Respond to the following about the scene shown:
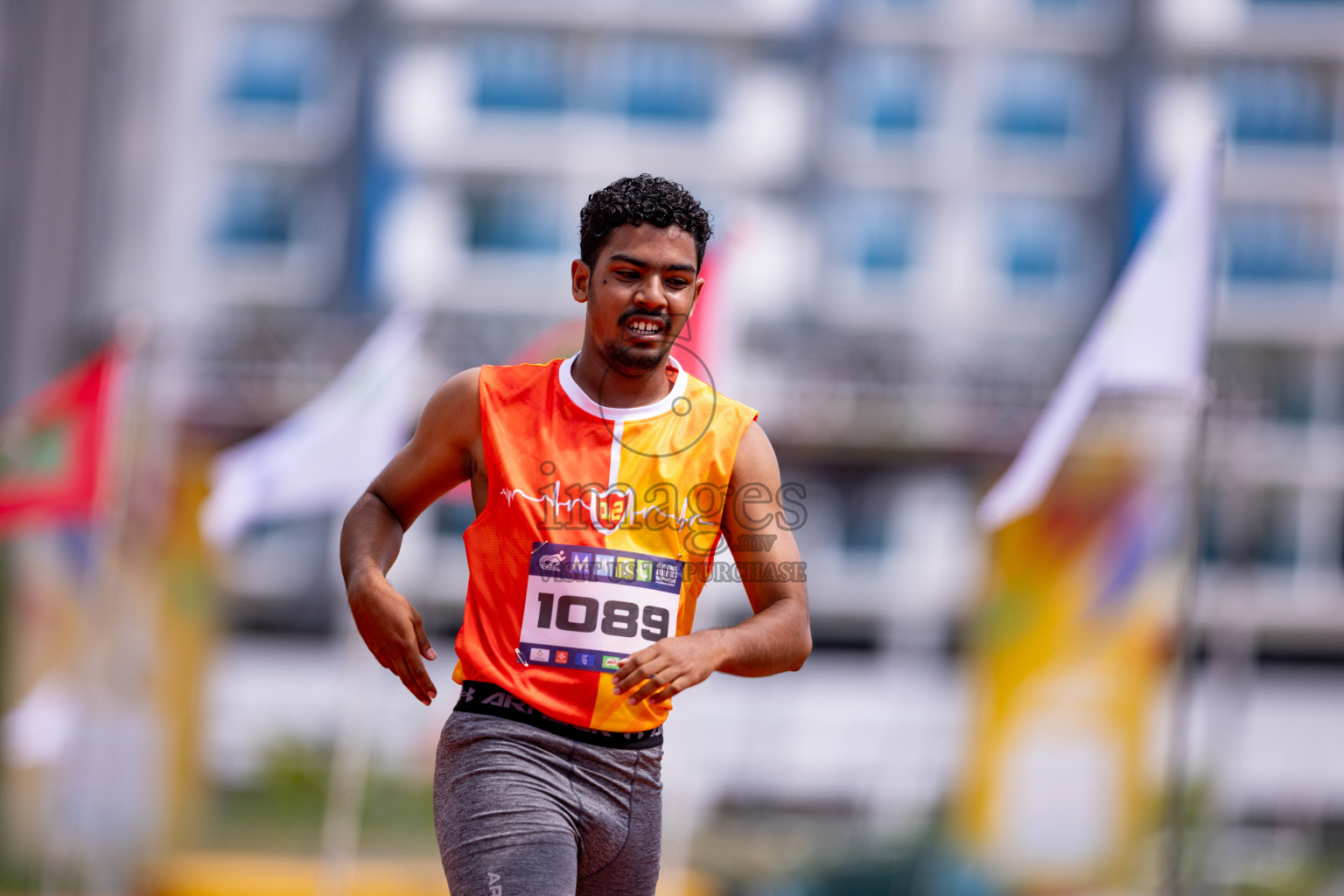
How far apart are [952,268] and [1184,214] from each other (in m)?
27.6

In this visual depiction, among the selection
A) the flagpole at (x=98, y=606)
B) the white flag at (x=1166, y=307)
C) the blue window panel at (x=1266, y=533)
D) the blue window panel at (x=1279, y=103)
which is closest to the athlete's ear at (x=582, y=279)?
the white flag at (x=1166, y=307)

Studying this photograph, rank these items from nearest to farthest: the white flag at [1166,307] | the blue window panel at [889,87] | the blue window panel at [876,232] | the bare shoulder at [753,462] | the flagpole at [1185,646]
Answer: the bare shoulder at [753,462] → the flagpole at [1185,646] → the white flag at [1166,307] → the blue window panel at [876,232] → the blue window panel at [889,87]

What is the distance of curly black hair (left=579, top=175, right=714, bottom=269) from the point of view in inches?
106

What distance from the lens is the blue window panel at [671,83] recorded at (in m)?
34.0

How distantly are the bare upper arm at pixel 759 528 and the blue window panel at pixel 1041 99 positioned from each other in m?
33.2

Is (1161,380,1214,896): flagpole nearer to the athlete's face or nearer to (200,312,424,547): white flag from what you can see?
the athlete's face

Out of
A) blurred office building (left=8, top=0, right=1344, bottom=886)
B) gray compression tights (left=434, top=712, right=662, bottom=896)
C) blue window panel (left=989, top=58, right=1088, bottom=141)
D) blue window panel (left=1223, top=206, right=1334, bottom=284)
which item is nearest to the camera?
gray compression tights (left=434, top=712, right=662, bottom=896)

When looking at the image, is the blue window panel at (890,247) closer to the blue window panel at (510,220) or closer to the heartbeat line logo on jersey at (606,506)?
the blue window panel at (510,220)

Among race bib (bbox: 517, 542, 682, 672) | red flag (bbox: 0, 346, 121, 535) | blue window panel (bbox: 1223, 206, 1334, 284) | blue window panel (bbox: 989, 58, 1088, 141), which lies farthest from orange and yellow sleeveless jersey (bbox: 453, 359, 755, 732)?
blue window panel (bbox: 1223, 206, 1334, 284)

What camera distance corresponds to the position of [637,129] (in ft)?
112

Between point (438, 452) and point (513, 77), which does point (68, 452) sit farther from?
point (513, 77)

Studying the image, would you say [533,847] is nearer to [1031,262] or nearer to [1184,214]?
[1184,214]

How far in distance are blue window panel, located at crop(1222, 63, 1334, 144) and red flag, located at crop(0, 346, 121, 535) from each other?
1171 inches

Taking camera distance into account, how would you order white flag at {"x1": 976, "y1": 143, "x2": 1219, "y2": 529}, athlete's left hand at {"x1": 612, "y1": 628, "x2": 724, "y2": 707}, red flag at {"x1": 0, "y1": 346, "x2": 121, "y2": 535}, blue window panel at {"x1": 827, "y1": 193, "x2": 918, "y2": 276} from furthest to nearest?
blue window panel at {"x1": 827, "y1": 193, "x2": 918, "y2": 276} < red flag at {"x1": 0, "y1": 346, "x2": 121, "y2": 535} < white flag at {"x1": 976, "y1": 143, "x2": 1219, "y2": 529} < athlete's left hand at {"x1": 612, "y1": 628, "x2": 724, "y2": 707}
